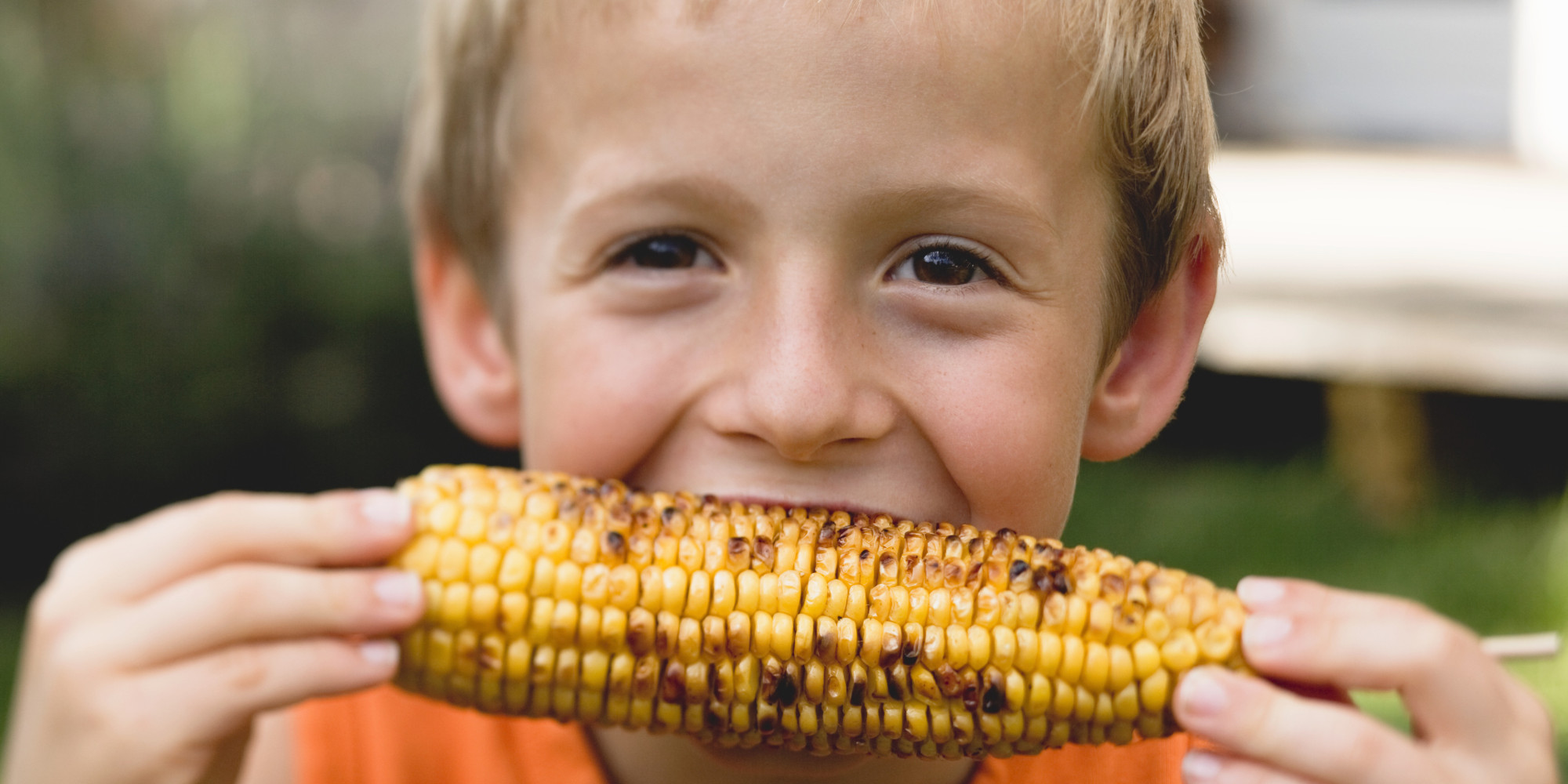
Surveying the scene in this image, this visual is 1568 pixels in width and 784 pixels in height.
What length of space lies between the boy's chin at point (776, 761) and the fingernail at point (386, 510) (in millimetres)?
568

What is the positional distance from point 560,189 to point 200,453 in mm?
4353

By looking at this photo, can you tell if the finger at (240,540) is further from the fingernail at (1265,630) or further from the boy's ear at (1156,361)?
the boy's ear at (1156,361)

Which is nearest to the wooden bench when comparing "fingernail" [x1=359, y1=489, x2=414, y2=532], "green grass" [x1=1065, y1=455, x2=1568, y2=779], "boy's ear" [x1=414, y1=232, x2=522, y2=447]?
"green grass" [x1=1065, y1=455, x2=1568, y2=779]

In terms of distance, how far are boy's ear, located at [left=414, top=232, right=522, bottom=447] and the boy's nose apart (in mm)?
751

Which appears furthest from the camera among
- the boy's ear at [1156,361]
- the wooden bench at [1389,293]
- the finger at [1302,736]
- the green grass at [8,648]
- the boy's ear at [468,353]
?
the wooden bench at [1389,293]

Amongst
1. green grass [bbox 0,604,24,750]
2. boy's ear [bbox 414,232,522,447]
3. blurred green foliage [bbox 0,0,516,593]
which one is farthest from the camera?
blurred green foliage [bbox 0,0,516,593]

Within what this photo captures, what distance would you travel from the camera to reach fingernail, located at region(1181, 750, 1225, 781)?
1670 millimetres

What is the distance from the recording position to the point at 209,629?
1.63m

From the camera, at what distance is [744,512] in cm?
179

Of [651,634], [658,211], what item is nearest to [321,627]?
[651,634]

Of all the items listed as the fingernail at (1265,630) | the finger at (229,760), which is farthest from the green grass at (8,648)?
the fingernail at (1265,630)

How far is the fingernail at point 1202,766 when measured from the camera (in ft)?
5.48

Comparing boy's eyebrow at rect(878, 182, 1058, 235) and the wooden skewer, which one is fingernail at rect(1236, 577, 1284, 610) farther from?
boy's eyebrow at rect(878, 182, 1058, 235)

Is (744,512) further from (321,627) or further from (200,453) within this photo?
(200,453)
